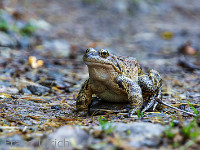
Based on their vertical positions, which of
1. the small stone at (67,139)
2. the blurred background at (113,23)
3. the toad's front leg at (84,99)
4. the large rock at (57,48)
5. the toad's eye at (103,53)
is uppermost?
the blurred background at (113,23)

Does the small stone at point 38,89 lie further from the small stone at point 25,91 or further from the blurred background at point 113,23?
the blurred background at point 113,23

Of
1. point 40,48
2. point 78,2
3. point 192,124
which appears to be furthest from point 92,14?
point 192,124

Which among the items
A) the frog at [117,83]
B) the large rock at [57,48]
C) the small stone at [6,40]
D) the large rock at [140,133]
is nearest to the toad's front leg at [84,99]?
the frog at [117,83]

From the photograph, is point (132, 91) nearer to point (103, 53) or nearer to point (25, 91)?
point (103, 53)

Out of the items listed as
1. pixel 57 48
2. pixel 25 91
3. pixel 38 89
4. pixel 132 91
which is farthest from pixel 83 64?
pixel 132 91

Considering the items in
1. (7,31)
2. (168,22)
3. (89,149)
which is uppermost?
(168,22)

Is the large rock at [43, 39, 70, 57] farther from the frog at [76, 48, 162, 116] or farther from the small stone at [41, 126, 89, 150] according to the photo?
the small stone at [41, 126, 89, 150]

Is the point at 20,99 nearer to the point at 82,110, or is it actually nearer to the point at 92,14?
the point at 82,110
